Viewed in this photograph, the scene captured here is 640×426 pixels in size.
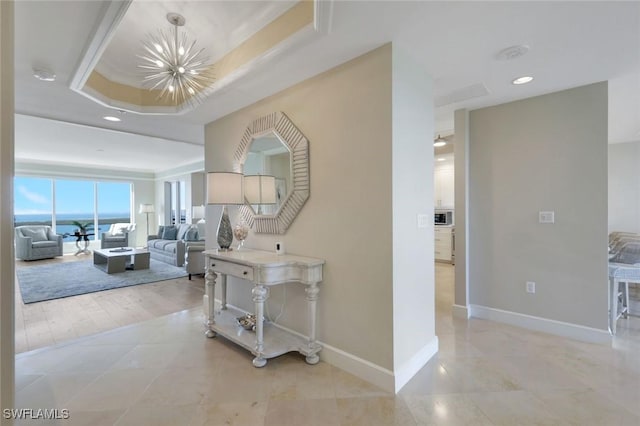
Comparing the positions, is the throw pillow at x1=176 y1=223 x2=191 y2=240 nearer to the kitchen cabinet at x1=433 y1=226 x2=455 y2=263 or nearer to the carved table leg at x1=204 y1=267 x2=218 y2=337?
the carved table leg at x1=204 y1=267 x2=218 y2=337

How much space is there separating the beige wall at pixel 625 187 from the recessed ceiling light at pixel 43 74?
26.1ft

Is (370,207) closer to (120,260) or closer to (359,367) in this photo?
(359,367)

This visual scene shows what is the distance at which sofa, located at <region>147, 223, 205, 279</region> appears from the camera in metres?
5.20

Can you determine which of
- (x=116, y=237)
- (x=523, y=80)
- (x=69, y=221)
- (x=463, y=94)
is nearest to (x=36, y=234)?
(x=69, y=221)

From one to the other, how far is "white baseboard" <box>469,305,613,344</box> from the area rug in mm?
5032

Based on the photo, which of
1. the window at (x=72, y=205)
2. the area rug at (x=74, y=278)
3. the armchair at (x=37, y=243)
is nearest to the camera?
the area rug at (x=74, y=278)

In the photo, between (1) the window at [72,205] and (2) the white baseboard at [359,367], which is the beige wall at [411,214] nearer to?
(2) the white baseboard at [359,367]

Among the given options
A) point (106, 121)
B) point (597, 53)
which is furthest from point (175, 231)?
point (597, 53)

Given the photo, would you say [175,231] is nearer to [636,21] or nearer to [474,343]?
[474,343]

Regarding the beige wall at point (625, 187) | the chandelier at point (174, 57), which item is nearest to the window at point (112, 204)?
the chandelier at point (174, 57)

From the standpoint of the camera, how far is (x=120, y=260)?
18.9 feet

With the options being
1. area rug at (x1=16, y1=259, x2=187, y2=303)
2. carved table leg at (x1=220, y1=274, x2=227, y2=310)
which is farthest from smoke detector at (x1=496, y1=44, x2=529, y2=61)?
area rug at (x1=16, y1=259, x2=187, y2=303)

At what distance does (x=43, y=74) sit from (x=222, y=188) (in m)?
1.69

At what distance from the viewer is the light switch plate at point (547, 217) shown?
2887 mm
